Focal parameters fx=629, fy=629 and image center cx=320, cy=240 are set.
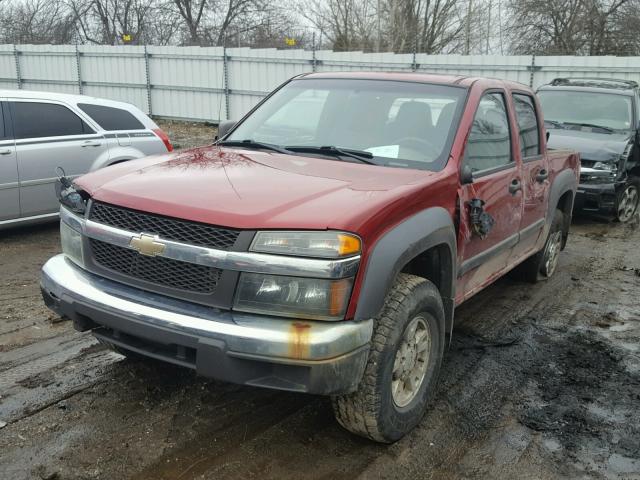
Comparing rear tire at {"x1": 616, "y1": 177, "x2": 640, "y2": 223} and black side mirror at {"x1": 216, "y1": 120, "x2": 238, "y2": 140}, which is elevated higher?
black side mirror at {"x1": 216, "y1": 120, "x2": 238, "y2": 140}

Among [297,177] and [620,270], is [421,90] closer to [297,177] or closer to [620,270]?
[297,177]

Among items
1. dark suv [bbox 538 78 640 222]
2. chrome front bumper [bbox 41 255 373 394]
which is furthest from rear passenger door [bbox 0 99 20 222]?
dark suv [bbox 538 78 640 222]

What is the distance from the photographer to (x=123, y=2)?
35.7 meters

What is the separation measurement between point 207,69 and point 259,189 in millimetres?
17040

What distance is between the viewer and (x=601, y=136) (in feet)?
30.6

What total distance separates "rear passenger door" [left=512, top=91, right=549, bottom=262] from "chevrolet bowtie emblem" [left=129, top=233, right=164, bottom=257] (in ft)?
9.85

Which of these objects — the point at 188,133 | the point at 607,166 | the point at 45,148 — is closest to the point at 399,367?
the point at 45,148

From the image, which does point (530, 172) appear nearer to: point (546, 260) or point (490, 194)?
point (490, 194)

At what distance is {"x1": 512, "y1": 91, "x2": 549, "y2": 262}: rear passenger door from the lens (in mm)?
4941

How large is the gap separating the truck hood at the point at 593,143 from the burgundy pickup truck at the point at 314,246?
519 centimetres

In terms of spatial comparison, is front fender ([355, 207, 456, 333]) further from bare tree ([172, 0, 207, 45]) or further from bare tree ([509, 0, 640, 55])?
bare tree ([172, 0, 207, 45])

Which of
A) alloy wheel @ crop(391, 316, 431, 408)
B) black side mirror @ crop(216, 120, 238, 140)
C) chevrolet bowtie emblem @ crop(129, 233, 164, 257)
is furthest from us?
black side mirror @ crop(216, 120, 238, 140)

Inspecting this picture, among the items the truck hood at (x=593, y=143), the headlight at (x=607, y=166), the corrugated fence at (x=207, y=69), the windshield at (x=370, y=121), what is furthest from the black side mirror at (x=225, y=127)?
the corrugated fence at (x=207, y=69)

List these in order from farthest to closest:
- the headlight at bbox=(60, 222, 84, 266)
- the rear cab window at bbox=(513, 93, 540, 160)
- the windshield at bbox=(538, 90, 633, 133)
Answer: the windshield at bbox=(538, 90, 633, 133) → the rear cab window at bbox=(513, 93, 540, 160) → the headlight at bbox=(60, 222, 84, 266)
